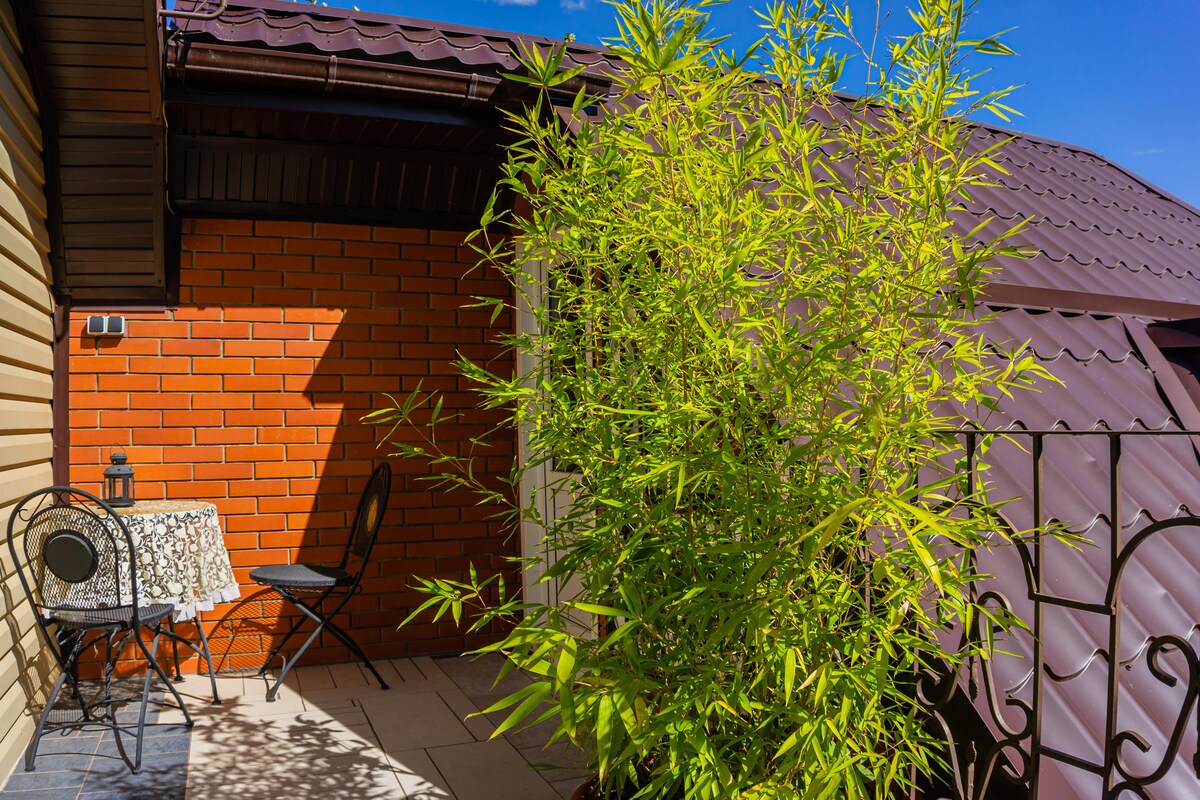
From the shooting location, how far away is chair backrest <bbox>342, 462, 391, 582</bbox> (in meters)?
4.36

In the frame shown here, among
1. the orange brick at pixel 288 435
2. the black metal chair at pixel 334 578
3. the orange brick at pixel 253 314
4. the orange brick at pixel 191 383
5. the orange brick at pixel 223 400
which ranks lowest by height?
the black metal chair at pixel 334 578

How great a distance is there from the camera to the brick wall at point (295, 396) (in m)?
4.64

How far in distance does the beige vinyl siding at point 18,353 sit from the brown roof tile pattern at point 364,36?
74 cm

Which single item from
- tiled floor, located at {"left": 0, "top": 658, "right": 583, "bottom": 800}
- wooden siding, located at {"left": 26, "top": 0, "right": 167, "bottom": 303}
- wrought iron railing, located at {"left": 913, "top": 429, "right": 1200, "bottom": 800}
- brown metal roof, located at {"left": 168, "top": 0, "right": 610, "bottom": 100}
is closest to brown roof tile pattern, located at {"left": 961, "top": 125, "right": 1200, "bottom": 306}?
wrought iron railing, located at {"left": 913, "top": 429, "right": 1200, "bottom": 800}

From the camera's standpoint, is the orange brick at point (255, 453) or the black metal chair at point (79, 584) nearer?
the black metal chair at point (79, 584)

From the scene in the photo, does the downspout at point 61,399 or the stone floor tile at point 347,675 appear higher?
the downspout at point 61,399

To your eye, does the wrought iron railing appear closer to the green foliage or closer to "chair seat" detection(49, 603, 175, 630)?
the green foliage

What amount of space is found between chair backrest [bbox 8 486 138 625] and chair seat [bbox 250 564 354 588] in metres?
0.61

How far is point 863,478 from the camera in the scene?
5.88 feet

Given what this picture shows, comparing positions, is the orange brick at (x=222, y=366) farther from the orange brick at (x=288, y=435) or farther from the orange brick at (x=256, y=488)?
the orange brick at (x=256, y=488)

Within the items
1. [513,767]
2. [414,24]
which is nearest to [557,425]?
[513,767]

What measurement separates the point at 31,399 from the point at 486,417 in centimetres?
218

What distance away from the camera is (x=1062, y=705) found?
6.47ft

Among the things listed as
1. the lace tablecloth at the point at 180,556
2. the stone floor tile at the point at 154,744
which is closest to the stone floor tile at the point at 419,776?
the stone floor tile at the point at 154,744
